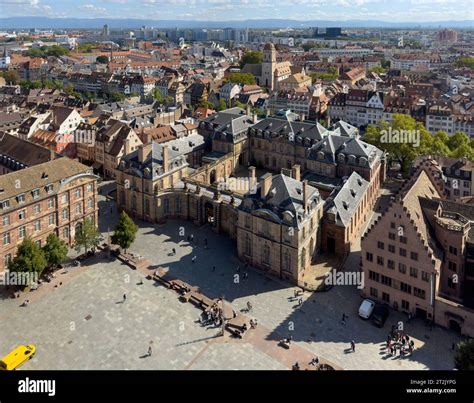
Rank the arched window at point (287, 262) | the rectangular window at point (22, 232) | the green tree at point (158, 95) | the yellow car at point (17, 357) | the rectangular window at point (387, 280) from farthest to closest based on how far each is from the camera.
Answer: the green tree at point (158, 95), the rectangular window at point (22, 232), the arched window at point (287, 262), the rectangular window at point (387, 280), the yellow car at point (17, 357)

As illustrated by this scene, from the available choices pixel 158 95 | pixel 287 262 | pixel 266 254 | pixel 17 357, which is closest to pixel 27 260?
pixel 17 357

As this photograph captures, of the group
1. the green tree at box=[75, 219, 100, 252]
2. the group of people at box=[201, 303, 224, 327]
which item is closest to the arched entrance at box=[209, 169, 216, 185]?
the green tree at box=[75, 219, 100, 252]

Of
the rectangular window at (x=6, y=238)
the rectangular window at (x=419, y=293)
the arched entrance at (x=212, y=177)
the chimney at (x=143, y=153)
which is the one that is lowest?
the rectangular window at (x=419, y=293)

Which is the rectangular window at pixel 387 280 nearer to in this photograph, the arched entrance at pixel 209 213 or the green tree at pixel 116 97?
the arched entrance at pixel 209 213

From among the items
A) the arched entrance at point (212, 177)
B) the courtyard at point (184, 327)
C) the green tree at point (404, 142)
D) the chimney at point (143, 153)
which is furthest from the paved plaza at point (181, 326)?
the green tree at point (404, 142)

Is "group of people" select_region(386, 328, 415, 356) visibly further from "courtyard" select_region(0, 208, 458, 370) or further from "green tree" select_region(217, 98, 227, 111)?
"green tree" select_region(217, 98, 227, 111)

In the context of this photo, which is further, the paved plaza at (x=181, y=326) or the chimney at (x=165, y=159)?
the chimney at (x=165, y=159)
